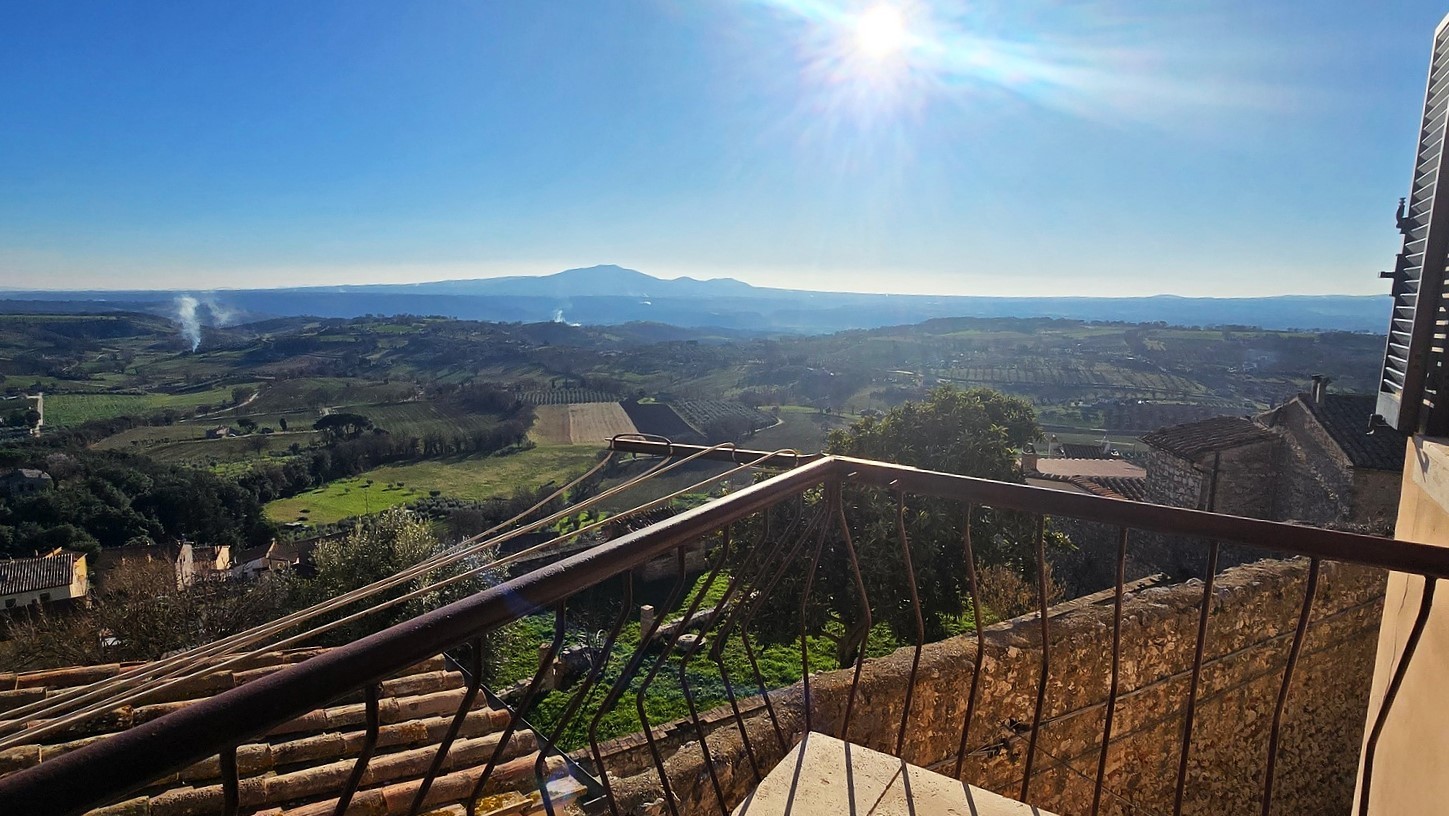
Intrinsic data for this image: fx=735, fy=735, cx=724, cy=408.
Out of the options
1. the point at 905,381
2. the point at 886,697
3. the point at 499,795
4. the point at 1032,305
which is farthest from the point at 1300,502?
the point at 1032,305

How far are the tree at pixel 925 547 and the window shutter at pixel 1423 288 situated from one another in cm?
613

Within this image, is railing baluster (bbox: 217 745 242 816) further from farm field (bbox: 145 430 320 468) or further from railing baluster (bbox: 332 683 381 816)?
farm field (bbox: 145 430 320 468)

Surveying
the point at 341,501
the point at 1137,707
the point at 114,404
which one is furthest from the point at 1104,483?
the point at 114,404

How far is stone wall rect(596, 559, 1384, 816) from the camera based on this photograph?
12.4 ft

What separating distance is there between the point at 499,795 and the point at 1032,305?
216 m

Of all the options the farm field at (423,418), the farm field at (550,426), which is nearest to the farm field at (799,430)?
the farm field at (550,426)

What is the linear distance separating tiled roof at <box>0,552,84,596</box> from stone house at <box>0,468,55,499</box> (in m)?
13.8

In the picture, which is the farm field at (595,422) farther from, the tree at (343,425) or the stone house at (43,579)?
the stone house at (43,579)

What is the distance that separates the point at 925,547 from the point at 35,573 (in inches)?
929

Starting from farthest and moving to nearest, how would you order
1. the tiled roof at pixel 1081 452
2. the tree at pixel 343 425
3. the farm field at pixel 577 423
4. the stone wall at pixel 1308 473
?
the tree at pixel 343 425
the farm field at pixel 577 423
the tiled roof at pixel 1081 452
the stone wall at pixel 1308 473

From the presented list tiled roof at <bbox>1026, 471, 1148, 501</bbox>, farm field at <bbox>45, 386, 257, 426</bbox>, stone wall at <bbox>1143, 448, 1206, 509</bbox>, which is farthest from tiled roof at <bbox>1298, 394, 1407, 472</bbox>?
farm field at <bbox>45, 386, 257, 426</bbox>

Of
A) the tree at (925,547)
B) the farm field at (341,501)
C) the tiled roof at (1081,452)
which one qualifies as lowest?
the farm field at (341,501)

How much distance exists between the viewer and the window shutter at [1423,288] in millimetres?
2594

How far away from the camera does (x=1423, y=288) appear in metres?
2.63
